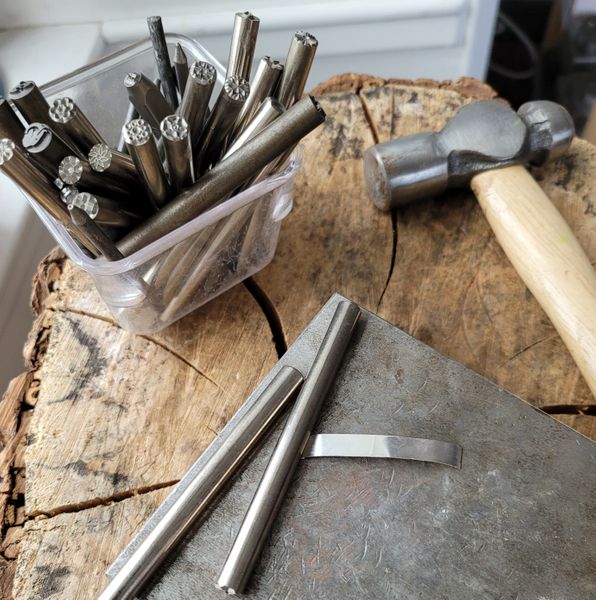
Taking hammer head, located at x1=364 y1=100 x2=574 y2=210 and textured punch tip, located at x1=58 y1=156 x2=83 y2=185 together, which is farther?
hammer head, located at x1=364 y1=100 x2=574 y2=210

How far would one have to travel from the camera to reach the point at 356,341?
0.61 metres

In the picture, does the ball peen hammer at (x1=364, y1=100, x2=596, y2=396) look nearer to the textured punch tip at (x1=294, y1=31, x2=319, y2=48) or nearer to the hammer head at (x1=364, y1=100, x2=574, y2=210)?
the hammer head at (x1=364, y1=100, x2=574, y2=210)

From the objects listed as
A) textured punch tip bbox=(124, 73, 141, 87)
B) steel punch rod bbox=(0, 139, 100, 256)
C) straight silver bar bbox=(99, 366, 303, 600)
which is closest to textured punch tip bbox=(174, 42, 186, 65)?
textured punch tip bbox=(124, 73, 141, 87)

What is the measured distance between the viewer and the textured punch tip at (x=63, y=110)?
0.53m

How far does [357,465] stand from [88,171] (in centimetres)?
32

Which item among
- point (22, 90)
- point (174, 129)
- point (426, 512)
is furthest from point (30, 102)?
point (426, 512)

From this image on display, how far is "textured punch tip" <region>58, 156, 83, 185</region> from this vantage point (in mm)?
522

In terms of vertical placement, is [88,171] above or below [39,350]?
above

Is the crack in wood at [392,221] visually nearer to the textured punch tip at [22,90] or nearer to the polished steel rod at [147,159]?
the polished steel rod at [147,159]

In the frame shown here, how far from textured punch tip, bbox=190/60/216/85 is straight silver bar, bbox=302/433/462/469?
0.31m

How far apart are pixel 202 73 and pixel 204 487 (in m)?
0.34

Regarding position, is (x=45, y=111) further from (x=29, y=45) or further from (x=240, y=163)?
(x=29, y=45)

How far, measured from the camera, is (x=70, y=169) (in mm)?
522

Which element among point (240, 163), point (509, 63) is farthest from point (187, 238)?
point (509, 63)
